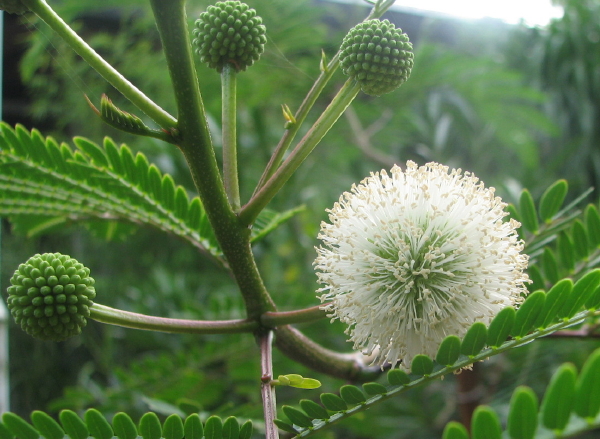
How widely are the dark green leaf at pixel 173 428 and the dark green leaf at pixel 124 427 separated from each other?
0.11 feet

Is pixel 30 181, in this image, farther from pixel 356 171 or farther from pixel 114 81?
pixel 356 171

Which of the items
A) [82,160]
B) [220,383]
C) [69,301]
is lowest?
[69,301]

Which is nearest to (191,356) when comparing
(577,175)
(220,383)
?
(220,383)

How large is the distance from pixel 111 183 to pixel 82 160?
0.20 feet

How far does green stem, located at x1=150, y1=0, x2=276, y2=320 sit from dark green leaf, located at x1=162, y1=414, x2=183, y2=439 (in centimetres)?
19

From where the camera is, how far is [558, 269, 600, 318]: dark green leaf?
1.66ft

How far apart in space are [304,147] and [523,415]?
1.15 feet

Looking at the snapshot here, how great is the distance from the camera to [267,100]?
1900mm

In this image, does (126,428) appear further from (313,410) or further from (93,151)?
(93,151)

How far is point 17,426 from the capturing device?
49 cm

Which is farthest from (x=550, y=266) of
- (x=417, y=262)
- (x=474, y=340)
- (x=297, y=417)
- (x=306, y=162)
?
(x=306, y=162)

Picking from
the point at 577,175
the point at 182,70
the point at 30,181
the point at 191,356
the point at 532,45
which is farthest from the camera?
the point at 532,45

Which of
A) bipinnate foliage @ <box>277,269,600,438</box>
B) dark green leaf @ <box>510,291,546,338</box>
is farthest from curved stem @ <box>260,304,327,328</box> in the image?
dark green leaf @ <box>510,291,546,338</box>

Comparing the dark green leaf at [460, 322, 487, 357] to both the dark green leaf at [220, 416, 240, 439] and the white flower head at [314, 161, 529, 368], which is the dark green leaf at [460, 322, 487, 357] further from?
the dark green leaf at [220, 416, 240, 439]
